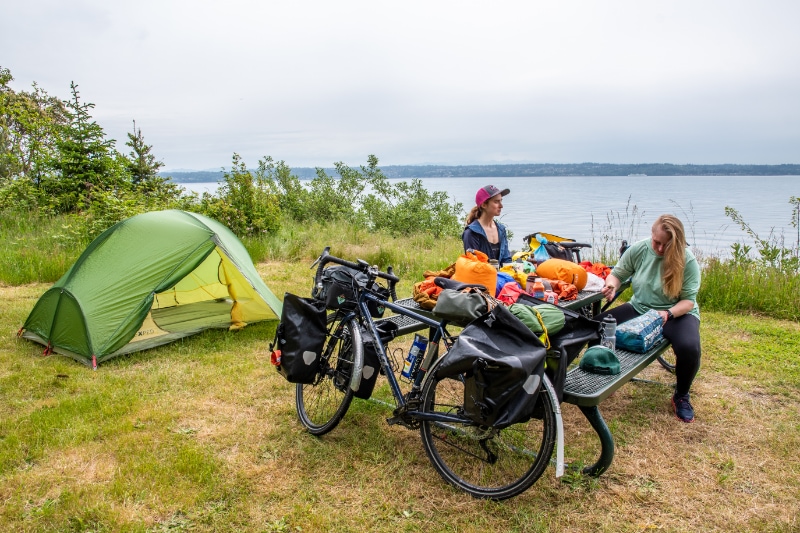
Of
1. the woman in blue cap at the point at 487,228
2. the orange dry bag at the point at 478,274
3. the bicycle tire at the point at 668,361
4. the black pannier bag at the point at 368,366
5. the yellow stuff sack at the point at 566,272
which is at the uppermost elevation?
the woman in blue cap at the point at 487,228

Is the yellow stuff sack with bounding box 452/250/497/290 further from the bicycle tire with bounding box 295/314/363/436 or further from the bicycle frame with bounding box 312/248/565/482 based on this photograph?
the bicycle tire with bounding box 295/314/363/436

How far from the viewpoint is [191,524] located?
2529 millimetres

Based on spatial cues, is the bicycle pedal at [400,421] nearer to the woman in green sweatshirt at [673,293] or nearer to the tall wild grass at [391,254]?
the woman in green sweatshirt at [673,293]

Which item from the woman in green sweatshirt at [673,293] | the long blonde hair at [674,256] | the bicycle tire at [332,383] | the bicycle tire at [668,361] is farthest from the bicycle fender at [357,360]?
the bicycle tire at [668,361]

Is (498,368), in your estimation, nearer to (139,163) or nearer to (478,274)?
(478,274)

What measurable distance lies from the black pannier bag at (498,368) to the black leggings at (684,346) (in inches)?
59.8

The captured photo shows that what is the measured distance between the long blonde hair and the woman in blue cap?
152 cm

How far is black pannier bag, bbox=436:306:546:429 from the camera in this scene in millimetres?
2320

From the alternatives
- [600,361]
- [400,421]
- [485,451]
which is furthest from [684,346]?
[400,421]

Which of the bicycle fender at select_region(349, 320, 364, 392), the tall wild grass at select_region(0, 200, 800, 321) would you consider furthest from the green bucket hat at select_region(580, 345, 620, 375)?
the tall wild grass at select_region(0, 200, 800, 321)

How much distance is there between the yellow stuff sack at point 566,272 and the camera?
13.6ft

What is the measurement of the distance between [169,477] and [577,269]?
318cm

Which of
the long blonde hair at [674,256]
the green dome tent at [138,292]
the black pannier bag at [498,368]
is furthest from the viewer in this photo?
the green dome tent at [138,292]

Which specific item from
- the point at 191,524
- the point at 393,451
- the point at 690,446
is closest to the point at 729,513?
the point at 690,446
